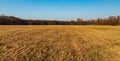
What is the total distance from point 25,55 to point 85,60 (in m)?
3.20

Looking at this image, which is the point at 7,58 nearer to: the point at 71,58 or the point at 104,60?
the point at 71,58

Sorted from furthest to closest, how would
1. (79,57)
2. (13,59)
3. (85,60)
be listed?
(79,57)
(85,60)
(13,59)

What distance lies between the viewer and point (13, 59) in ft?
27.4

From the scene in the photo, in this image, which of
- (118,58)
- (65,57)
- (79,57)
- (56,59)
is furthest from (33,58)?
(118,58)

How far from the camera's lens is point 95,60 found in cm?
916

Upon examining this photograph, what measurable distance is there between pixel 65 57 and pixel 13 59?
2752 millimetres

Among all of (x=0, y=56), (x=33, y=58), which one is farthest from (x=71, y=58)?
(x=0, y=56)

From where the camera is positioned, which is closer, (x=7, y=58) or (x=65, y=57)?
(x=7, y=58)

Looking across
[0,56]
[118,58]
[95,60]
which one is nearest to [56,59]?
[95,60]

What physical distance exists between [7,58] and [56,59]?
2446 mm

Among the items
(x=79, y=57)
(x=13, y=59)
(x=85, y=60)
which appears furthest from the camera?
(x=79, y=57)

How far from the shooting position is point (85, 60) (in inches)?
354

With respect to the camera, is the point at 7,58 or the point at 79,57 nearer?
the point at 7,58

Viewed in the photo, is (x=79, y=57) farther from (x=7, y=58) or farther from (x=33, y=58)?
(x=7, y=58)
